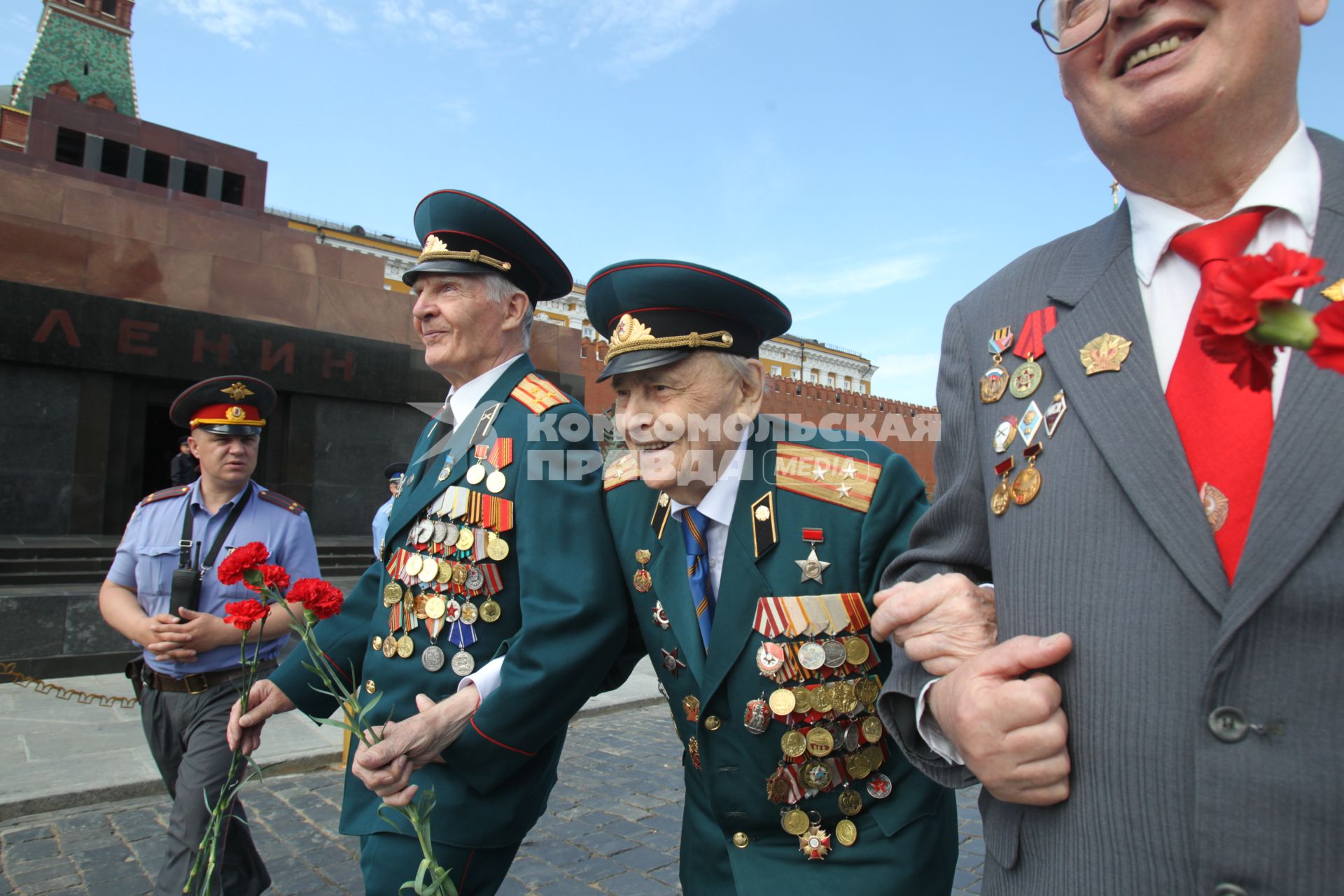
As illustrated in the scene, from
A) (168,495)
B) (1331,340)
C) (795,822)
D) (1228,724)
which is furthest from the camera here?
(168,495)

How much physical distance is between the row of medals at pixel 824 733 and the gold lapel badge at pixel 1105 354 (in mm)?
964

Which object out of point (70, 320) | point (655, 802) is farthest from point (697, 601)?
point (70, 320)

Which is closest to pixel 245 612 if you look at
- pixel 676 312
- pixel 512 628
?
pixel 512 628

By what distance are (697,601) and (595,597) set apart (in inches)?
10.3

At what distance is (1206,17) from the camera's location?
1.02 metres

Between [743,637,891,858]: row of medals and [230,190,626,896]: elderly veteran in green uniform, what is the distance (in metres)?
0.48

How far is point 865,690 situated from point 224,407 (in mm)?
3346

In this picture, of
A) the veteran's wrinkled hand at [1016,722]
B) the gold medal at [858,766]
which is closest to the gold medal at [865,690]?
the gold medal at [858,766]

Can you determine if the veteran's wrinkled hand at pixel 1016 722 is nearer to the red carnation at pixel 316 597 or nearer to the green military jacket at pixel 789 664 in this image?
the green military jacket at pixel 789 664

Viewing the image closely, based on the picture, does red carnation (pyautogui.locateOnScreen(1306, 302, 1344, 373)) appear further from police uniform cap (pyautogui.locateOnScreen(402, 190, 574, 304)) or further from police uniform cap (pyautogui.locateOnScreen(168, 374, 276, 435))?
police uniform cap (pyautogui.locateOnScreen(168, 374, 276, 435))

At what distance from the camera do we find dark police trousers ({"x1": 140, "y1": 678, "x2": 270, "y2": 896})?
297 centimetres

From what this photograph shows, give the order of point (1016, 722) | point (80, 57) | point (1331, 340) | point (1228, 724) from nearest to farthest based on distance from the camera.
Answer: point (1331, 340) < point (1228, 724) < point (1016, 722) < point (80, 57)

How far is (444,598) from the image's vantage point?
89.0 inches

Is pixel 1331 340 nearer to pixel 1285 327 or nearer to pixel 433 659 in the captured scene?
pixel 1285 327
